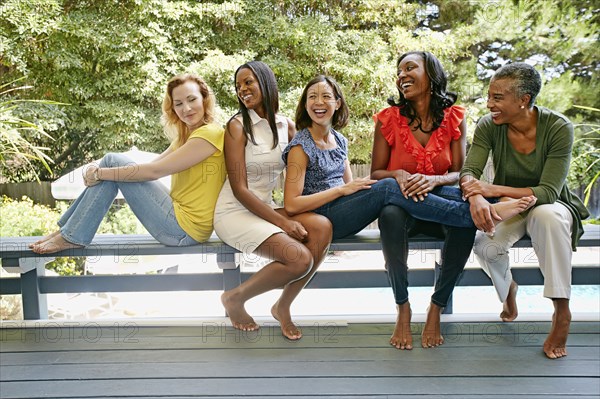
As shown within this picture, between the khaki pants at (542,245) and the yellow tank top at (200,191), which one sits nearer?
the khaki pants at (542,245)

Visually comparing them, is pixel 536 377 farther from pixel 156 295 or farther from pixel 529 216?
pixel 156 295

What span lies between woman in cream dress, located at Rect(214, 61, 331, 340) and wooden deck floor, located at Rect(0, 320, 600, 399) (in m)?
0.16

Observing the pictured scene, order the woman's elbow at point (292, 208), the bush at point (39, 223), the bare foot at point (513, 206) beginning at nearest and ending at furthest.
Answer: the bare foot at point (513, 206) → the woman's elbow at point (292, 208) → the bush at point (39, 223)

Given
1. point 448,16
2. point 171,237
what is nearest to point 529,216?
point 171,237

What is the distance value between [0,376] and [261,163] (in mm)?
984

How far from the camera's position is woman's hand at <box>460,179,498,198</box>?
1.72 metres

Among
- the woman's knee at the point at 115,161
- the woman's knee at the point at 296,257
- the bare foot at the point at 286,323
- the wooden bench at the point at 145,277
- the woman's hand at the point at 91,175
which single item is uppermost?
the woman's knee at the point at 115,161

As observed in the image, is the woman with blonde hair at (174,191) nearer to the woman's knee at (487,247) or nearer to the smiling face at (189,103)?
the smiling face at (189,103)

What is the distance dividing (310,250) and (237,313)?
13.5 inches

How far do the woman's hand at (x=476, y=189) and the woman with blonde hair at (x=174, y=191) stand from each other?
2.55ft

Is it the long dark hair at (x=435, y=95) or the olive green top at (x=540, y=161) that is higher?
the long dark hair at (x=435, y=95)

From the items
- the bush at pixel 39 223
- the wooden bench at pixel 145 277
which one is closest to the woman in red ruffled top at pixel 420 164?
the wooden bench at pixel 145 277

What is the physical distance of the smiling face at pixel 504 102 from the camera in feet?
5.69

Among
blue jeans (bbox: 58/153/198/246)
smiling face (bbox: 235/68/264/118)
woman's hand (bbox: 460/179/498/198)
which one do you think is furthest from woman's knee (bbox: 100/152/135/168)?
woman's hand (bbox: 460/179/498/198)
